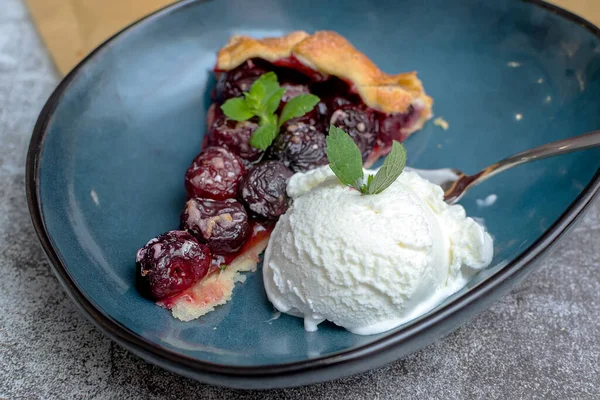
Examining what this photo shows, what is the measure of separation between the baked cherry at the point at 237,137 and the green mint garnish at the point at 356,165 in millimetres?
405

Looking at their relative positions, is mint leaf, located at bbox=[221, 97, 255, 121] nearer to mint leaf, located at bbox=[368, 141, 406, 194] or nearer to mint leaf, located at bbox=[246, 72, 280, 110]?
mint leaf, located at bbox=[246, 72, 280, 110]

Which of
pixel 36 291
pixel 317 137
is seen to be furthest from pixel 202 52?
pixel 36 291

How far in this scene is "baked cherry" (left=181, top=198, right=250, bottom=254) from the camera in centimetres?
159

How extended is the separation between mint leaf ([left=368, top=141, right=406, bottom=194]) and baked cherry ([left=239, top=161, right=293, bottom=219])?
304 millimetres

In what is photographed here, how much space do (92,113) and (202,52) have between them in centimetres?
50

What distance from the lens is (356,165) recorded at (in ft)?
4.86

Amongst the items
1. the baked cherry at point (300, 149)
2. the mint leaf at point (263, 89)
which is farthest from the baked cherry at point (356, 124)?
the mint leaf at point (263, 89)

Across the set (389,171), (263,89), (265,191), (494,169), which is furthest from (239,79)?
(494,169)

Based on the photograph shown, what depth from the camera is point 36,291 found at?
5.49ft

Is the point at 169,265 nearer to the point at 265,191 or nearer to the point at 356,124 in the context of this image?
the point at 265,191

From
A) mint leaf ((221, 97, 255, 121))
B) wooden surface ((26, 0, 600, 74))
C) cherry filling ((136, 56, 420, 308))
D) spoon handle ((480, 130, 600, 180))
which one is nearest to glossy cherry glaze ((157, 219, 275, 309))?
cherry filling ((136, 56, 420, 308))

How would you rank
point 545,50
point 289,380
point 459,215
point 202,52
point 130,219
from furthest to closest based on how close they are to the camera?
point 202,52
point 545,50
point 130,219
point 459,215
point 289,380

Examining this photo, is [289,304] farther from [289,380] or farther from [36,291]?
[36,291]

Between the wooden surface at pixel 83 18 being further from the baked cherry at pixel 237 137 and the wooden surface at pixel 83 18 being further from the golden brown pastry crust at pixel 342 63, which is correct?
the baked cherry at pixel 237 137
